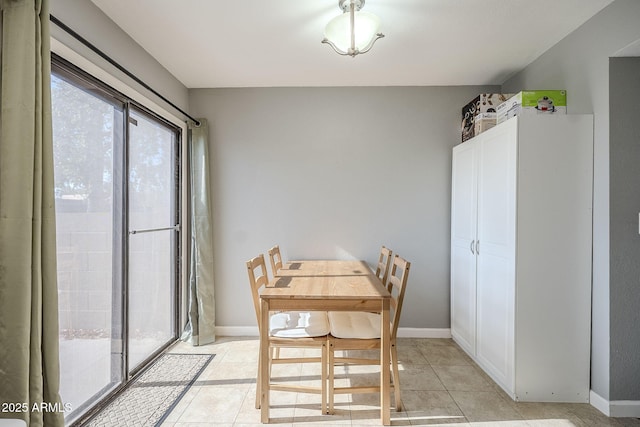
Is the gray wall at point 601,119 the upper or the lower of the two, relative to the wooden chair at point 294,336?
upper

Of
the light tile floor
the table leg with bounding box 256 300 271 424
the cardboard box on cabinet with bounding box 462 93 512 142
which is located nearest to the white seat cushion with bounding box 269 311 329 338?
the table leg with bounding box 256 300 271 424

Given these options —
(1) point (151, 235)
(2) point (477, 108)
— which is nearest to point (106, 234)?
(1) point (151, 235)

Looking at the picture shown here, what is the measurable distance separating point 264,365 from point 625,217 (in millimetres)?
2310

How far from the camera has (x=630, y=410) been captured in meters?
1.97

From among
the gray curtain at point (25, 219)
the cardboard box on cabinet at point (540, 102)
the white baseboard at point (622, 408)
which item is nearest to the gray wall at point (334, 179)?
the cardboard box on cabinet at point (540, 102)

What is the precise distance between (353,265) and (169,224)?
1.69m

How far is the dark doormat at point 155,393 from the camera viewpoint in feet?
6.32

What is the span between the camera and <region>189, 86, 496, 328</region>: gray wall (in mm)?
3221

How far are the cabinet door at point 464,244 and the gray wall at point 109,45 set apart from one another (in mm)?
2635

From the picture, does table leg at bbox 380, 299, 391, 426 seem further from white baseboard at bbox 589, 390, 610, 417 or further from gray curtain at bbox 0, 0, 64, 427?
gray curtain at bbox 0, 0, 64, 427

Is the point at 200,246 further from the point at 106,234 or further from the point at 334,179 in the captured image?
the point at 334,179

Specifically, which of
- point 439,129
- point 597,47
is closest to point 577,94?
point 597,47

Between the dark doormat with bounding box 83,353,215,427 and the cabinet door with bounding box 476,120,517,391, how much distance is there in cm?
219

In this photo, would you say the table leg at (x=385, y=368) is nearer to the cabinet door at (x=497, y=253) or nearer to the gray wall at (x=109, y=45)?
the cabinet door at (x=497, y=253)
